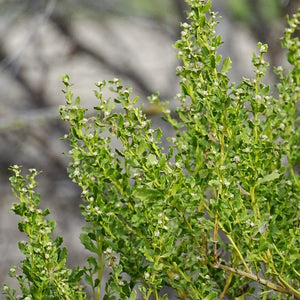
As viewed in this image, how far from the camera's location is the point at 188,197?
0.66 meters

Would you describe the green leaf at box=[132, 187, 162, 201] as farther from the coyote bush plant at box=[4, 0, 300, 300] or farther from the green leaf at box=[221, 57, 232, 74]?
the green leaf at box=[221, 57, 232, 74]

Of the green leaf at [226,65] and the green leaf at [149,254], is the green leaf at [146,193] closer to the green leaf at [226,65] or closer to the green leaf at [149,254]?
the green leaf at [149,254]

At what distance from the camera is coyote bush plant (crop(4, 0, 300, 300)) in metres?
0.63

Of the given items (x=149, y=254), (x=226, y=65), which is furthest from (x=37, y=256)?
(x=226, y=65)

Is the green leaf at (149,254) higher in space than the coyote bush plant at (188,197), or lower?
lower

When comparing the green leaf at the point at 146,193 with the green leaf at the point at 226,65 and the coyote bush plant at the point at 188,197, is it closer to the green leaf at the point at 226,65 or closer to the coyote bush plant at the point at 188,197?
the coyote bush plant at the point at 188,197

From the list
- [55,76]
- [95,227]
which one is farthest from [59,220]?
[95,227]

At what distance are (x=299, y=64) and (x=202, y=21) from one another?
14 centimetres

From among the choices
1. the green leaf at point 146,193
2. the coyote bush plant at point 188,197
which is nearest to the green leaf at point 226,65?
the coyote bush plant at point 188,197

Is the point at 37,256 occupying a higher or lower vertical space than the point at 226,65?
lower

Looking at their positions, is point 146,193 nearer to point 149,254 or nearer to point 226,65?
point 149,254

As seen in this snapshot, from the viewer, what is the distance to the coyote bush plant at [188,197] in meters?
0.63

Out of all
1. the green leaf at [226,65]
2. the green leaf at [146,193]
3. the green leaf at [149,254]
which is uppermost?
the green leaf at [226,65]

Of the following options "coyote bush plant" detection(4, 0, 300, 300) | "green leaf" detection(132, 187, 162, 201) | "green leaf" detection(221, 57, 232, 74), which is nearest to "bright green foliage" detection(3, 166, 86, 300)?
"coyote bush plant" detection(4, 0, 300, 300)
